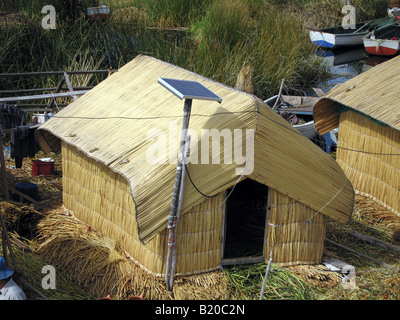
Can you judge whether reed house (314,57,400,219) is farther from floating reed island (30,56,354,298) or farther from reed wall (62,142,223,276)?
reed wall (62,142,223,276)

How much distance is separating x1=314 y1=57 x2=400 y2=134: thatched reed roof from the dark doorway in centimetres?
216

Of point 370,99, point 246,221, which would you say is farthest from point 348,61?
point 246,221

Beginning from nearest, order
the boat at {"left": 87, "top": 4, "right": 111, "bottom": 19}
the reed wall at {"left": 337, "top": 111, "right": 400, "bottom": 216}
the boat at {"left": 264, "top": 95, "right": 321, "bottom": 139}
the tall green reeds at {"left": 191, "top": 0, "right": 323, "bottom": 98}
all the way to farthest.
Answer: the reed wall at {"left": 337, "top": 111, "right": 400, "bottom": 216} < the boat at {"left": 264, "top": 95, "right": 321, "bottom": 139} < the tall green reeds at {"left": 191, "top": 0, "right": 323, "bottom": 98} < the boat at {"left": 87, "top": 4, "right": 111, "bottom": 19}

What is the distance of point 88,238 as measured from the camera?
731 centimetres

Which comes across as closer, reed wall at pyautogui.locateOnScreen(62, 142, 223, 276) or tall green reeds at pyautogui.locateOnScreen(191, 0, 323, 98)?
reed wall at pyautogui.locateOnScreen(62, 142, 223, 276)

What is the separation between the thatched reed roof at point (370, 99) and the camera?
872cm

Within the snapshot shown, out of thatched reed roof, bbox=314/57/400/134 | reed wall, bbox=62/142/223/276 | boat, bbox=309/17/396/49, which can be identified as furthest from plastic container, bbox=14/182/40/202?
boat, bbox=309/17/396/49

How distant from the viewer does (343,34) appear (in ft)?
74.4

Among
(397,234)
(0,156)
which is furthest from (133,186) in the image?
(397,234)

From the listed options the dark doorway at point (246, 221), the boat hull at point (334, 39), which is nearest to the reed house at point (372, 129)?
the dark doorway at point (246, 221)

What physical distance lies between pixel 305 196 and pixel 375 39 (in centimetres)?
1635

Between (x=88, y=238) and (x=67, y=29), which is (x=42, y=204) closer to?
(x=88, y=238)

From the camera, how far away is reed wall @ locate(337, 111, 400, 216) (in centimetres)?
886

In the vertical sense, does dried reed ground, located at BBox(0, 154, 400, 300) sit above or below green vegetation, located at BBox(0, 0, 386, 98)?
below
